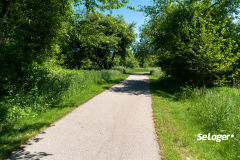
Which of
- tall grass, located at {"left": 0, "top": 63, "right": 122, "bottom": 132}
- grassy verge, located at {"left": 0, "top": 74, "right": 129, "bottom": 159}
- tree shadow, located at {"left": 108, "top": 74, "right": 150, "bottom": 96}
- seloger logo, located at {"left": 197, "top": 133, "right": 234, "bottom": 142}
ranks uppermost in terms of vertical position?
tall grass, located at {"left": 0, "top": 63, "right": 122, "bottom": 132}

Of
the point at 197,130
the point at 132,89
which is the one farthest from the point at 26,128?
the point at 132,89

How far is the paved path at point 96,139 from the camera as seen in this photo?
133 inches

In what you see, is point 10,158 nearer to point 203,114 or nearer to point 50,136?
point 50,136

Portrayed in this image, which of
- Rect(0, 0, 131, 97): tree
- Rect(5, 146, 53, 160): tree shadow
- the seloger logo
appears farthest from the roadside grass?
Rect(0, 0, 131, 97): tree

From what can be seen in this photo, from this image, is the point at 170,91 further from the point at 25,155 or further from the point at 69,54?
the point at 25,155

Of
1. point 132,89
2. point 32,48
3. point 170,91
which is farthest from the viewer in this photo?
point 132,89

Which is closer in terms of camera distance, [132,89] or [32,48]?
[32,48]

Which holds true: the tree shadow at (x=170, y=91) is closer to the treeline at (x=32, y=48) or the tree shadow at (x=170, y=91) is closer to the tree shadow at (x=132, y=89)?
the tree shadow at (x=132, y=89)

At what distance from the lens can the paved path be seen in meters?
3.37

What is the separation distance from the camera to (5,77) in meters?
5.50

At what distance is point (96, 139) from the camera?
13.5ft

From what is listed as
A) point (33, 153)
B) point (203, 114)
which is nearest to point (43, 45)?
point (33, 153)

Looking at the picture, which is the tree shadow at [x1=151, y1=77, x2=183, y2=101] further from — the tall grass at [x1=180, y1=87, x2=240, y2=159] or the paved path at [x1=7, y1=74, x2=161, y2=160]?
the paved path at [x1=7, y1=74, x2=161, y2=160]

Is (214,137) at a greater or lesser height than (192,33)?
lesser
